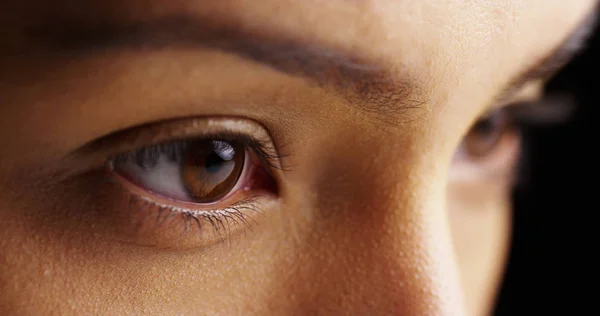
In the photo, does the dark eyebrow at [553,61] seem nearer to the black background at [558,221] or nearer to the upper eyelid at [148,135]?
the upper eyelid at [148,135]

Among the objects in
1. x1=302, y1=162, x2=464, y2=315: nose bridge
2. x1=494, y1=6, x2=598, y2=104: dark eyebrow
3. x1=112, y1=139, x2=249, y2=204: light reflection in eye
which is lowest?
x1=302, y1=162, x2=464, y2=315: nose bridge

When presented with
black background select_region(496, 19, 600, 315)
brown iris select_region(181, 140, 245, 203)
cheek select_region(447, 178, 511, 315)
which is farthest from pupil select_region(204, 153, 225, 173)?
black background select_region(496, 19, 600, 315)

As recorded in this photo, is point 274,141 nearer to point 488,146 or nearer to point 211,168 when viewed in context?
point 211,168

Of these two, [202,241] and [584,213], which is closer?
[202,241]

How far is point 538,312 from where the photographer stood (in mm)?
1303

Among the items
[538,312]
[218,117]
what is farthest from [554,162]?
[218,117]

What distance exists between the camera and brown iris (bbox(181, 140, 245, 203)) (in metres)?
0.53

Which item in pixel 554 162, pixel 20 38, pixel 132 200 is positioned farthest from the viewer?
pixel 554 162

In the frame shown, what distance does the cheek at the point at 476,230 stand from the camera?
96cm

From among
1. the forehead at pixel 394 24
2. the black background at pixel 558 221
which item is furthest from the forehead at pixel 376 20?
the black background at pixel 558 221

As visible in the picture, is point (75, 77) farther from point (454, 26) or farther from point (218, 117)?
point (454, 26)

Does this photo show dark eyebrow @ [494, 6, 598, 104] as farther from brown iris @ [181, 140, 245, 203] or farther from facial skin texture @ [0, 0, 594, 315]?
brown iris @ [181, 140, 245, 203]

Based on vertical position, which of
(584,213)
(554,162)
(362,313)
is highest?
(554,162)

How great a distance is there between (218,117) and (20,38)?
0.50 feet
